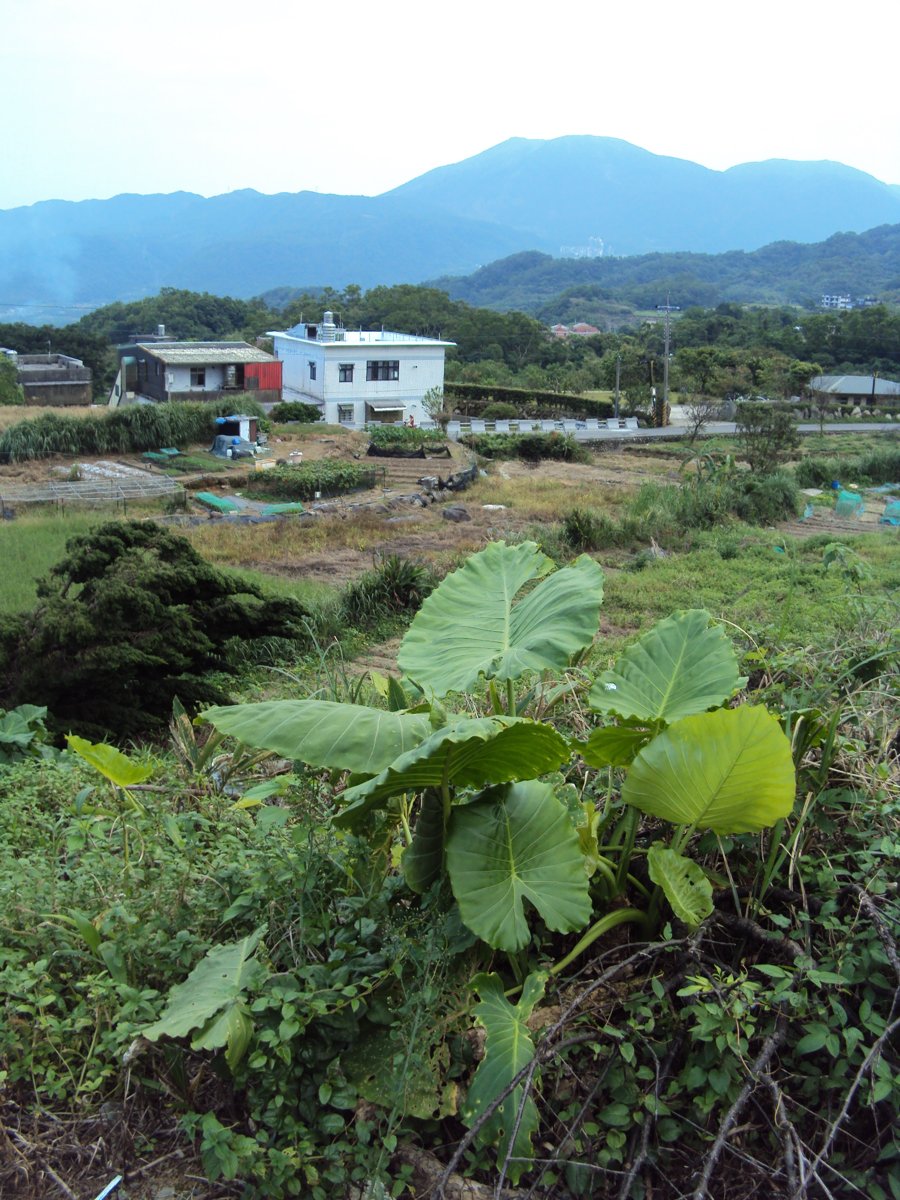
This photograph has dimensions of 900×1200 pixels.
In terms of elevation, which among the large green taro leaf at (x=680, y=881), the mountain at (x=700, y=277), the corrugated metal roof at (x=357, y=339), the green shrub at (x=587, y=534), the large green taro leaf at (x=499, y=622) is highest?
the mountain at (x=700, y=277)

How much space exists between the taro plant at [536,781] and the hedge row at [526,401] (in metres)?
43.3

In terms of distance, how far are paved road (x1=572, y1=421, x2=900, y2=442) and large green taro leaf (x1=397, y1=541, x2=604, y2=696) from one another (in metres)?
35.2

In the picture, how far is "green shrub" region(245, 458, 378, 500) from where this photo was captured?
81.5ft

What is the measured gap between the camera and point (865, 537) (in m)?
15.1

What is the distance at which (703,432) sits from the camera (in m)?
40.3

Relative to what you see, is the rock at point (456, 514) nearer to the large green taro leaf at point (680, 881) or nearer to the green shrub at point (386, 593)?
the green shrub at point (386, 593)

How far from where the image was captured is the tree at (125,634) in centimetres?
702

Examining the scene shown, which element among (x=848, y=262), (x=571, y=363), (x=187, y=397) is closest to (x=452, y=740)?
(x=187, y=397)

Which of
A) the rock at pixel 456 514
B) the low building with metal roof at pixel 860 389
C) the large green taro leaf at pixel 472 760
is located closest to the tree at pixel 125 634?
the large green taro leaf at pixel 472 760

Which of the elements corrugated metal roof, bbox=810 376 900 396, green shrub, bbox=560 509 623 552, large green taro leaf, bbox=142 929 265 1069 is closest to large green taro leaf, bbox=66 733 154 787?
large green taro leaf, bbox=142 929 265 1069

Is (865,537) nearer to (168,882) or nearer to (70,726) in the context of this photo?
(70,726)

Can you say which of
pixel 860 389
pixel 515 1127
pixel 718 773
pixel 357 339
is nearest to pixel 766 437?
pixel 718 773

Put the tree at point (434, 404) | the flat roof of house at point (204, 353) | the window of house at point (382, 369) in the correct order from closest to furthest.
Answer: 1. the flat roof of house at point (204, 353)
2. the tree at point (434, 404)
3. the window of house at point (382, 369)

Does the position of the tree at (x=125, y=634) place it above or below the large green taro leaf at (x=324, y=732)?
below
